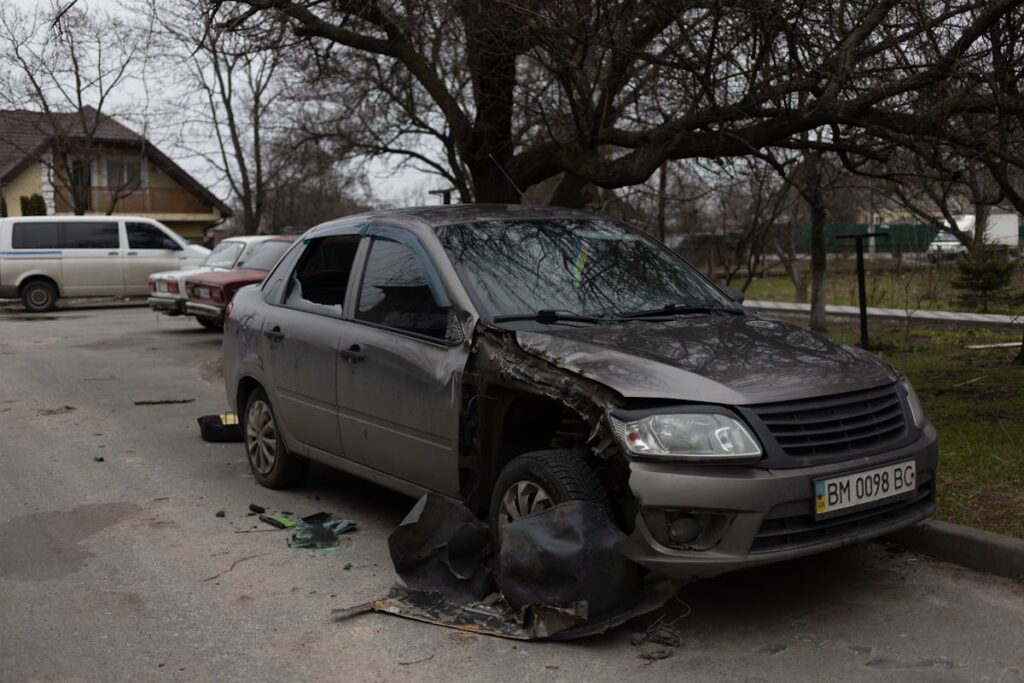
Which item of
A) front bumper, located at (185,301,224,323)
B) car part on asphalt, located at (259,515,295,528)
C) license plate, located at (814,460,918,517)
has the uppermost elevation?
front bumper, located at (185,301,224,323)

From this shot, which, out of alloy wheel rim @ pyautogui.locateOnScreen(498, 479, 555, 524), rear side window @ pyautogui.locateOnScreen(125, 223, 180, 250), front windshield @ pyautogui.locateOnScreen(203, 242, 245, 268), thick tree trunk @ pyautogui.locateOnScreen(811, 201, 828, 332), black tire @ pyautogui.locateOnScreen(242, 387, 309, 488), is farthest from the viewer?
rear side window @ pyautogui.locateOnScreen(125, 223, 180, 250)

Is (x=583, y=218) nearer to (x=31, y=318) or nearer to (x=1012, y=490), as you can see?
(x=1012, y=490)

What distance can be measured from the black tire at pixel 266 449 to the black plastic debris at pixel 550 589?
2.28 m

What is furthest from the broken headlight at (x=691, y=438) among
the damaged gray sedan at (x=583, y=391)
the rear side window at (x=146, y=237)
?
the rear side window at (x=146, y=237)

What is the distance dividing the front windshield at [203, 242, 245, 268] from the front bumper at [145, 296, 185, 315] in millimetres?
961

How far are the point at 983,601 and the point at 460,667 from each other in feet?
7.81

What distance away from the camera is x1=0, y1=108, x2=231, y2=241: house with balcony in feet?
134

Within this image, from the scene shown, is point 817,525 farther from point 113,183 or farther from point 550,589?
Result: point 113,183

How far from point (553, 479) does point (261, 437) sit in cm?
320

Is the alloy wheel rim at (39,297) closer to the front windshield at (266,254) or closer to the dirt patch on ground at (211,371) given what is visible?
the front windshield at (266,254)

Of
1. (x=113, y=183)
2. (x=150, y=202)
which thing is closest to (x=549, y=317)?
(x=150, y=202)

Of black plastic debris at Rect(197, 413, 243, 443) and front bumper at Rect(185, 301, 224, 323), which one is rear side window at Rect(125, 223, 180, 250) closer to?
front bumper at Rect(185, 301, 224, 323)

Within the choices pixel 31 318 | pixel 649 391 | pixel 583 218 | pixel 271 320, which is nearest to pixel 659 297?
→ pixel 583 218

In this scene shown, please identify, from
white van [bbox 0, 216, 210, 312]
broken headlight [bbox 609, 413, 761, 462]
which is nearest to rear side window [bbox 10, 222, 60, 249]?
white van [bbox 0, 216, 210, 312]
